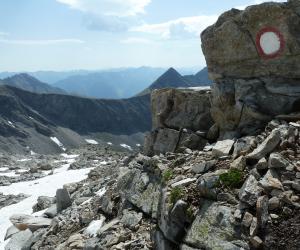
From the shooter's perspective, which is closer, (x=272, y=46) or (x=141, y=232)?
(x=141, y=232)

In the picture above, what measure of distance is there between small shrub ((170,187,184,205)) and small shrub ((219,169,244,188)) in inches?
67.0

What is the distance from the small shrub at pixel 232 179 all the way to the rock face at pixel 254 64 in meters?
6.24

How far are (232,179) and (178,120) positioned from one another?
12.5 meters

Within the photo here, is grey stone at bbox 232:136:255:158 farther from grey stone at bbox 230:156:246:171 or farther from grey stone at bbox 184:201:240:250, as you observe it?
grey stone at bbox 184:201:240:250

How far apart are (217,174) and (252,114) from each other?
6.75 meters

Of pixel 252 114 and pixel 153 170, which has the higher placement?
pixel 252 114

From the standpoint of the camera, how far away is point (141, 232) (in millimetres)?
17359

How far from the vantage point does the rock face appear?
67.0ft

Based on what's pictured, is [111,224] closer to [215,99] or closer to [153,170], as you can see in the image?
[153,170]

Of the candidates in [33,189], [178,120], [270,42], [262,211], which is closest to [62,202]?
[178,120]

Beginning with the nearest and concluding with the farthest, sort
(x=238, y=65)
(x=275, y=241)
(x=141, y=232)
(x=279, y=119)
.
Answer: (x=275, y=241)
(x=141, y=232)
(x=279, y=119)
(x=238, y=65)

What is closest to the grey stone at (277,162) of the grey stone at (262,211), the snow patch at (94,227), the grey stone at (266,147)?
the grey stone at (266,147)

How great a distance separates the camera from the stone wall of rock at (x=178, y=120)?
25.2 metres

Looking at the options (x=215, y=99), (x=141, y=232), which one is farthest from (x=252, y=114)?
(x=141, y=232)
